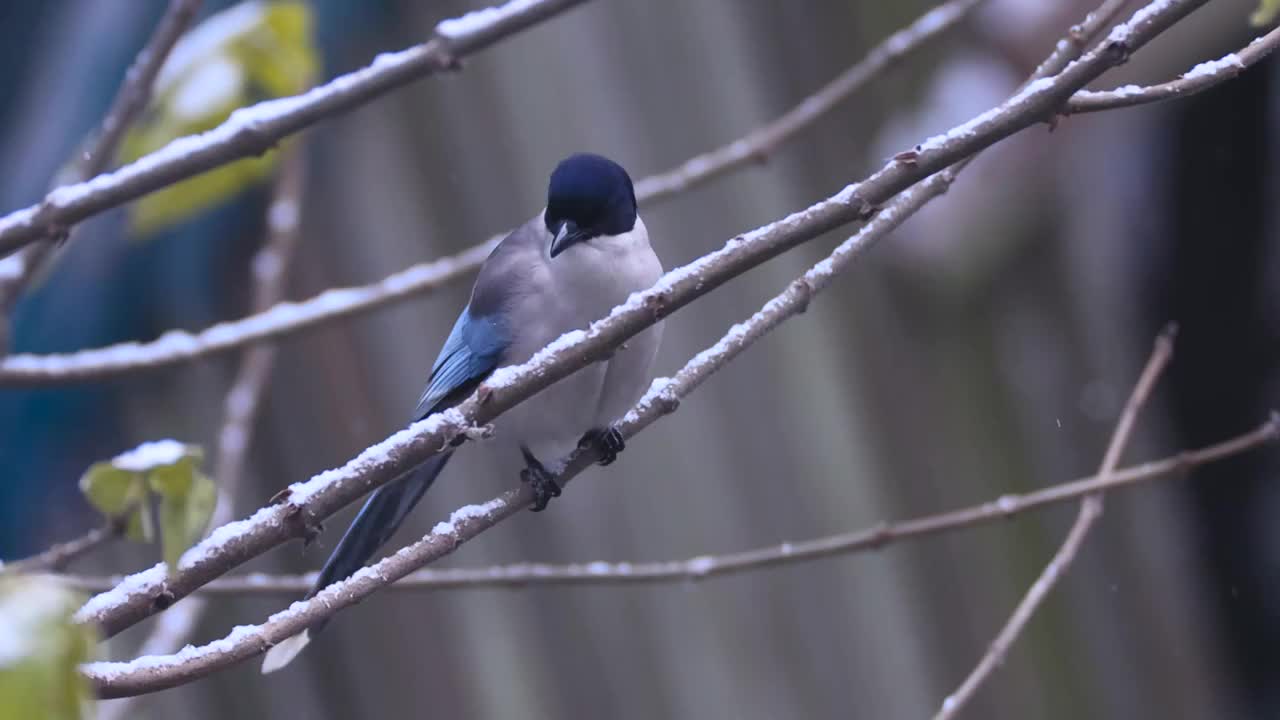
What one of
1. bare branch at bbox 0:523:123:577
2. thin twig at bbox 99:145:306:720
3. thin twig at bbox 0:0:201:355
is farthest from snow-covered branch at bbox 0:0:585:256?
thin twig at bbox 99:145:306:720

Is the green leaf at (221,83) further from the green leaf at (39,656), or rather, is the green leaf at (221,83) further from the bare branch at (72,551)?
the green leaf at (39,656)

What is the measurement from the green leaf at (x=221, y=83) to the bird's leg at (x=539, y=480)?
445 millimetres

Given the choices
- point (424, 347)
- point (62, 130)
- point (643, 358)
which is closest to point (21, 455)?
point (62, 130)

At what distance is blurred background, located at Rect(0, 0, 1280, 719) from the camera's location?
2.27 meters

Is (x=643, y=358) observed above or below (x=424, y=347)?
below

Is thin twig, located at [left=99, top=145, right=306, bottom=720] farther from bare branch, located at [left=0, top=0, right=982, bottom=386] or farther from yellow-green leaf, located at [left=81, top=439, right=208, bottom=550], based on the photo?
yellow-green leaf, located at [left=81, top=439, right=208, bottom=550]

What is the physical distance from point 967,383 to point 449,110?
1.07 metres

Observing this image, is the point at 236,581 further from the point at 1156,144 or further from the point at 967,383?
the point at 1156,144

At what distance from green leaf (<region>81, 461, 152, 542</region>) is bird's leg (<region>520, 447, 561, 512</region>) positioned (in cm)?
30

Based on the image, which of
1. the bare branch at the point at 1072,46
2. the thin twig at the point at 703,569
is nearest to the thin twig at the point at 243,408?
the thin twig at the point at 703,569

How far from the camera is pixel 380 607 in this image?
2400mm

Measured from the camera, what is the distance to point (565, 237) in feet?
4.80

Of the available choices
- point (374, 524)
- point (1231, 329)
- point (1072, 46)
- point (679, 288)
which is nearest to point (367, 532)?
point (374, 524)

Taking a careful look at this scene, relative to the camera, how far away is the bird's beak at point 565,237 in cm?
145
